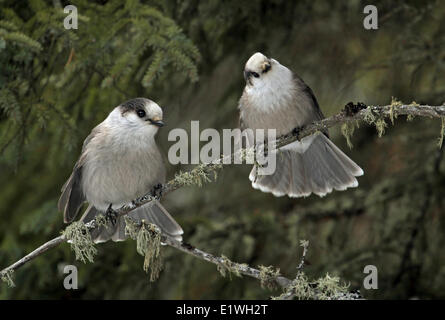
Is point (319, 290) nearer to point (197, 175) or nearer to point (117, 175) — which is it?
point (197, 175)

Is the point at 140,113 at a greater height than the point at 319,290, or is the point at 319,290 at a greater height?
the point at 140,113

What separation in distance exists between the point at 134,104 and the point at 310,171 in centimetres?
109

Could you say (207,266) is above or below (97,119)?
below

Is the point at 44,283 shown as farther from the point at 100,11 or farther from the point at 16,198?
the point at 100,11

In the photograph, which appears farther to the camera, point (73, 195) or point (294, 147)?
point (294, 147)

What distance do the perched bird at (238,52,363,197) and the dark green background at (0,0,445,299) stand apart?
0.53 metres

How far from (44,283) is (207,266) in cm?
105

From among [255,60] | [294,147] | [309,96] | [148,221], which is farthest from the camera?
[294,147]

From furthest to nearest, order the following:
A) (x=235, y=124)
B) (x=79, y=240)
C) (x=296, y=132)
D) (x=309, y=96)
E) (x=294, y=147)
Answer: (x=235, y=124) < (x=294, y=147) < (x=309, y=96) < (x=296, y=132) < (x=79, y=240)

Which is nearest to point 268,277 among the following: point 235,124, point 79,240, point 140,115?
point 79,240

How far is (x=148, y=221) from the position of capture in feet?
10.7

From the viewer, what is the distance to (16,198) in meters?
4.38

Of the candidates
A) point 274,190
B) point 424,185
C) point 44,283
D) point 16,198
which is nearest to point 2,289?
point 44,283

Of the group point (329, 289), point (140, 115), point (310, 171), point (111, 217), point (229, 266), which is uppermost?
point (140, 115)
